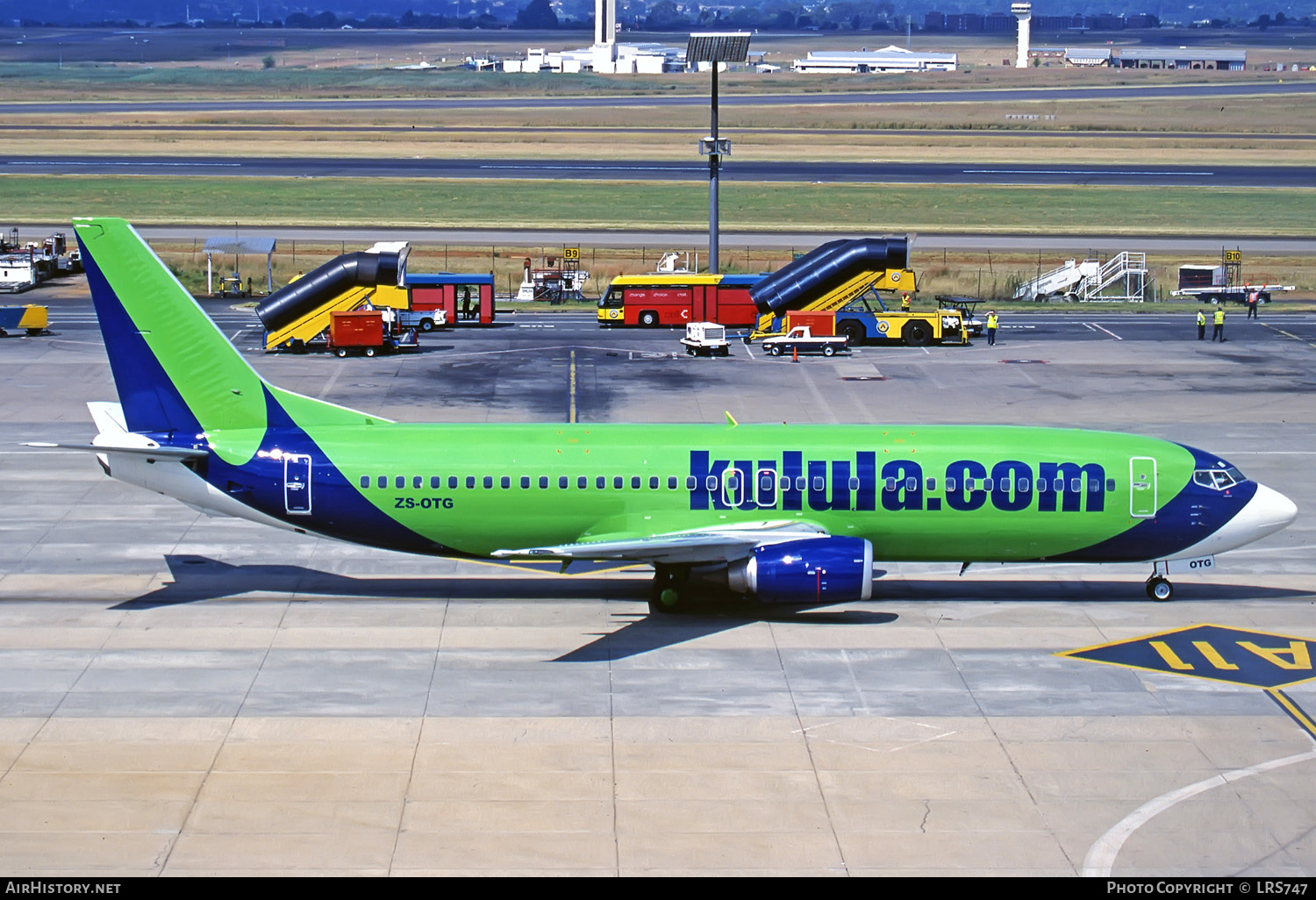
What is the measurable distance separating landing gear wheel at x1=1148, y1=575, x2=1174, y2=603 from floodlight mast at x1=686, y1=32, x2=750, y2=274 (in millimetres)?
58179

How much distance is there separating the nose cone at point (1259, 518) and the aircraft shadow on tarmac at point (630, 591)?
2.34m

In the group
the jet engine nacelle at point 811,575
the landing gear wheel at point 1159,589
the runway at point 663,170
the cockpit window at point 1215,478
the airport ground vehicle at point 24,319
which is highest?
the runway at point 663,170

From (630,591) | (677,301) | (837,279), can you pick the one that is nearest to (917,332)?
(837,279)

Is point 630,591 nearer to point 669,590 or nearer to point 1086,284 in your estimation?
point 669,590

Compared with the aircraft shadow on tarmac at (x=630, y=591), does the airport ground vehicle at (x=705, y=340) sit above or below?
above

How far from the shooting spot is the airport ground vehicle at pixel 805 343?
82500 millimetres

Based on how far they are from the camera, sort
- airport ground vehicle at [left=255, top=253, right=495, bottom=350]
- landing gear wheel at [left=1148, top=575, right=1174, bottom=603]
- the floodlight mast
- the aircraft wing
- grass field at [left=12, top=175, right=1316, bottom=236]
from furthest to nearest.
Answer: grass field at [left=12, top=175, right=1316, bottom=236], the floodlight mast, airport ground vehicle at [left=255, top=253, right=495, bottom=350], landing gear wheel at [left=1148, top=575, right=1174, bottom=603], the aircraft wing

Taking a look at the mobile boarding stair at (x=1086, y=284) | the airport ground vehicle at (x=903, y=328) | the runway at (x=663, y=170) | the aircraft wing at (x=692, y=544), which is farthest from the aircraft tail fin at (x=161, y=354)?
the runway at (x=663, y=170)

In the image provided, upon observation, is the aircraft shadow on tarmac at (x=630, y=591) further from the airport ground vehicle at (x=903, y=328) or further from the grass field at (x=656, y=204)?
the grass field at (x=656, y=204)

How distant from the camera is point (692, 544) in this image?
35469 mm

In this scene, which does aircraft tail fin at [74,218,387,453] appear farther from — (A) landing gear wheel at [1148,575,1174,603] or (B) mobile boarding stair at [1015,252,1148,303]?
(B) mobile boarding stair at [1015,252,1148,303]

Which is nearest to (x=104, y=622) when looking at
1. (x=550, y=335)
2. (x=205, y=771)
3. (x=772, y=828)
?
(x=205, y=771)

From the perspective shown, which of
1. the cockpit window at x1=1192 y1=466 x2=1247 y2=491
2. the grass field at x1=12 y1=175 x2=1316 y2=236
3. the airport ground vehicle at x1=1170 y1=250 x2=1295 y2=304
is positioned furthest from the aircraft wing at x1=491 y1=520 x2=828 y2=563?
the grass field at x1=12 y1=175 x2=1316 y2=236

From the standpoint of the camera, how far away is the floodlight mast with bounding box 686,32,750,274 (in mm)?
94438
